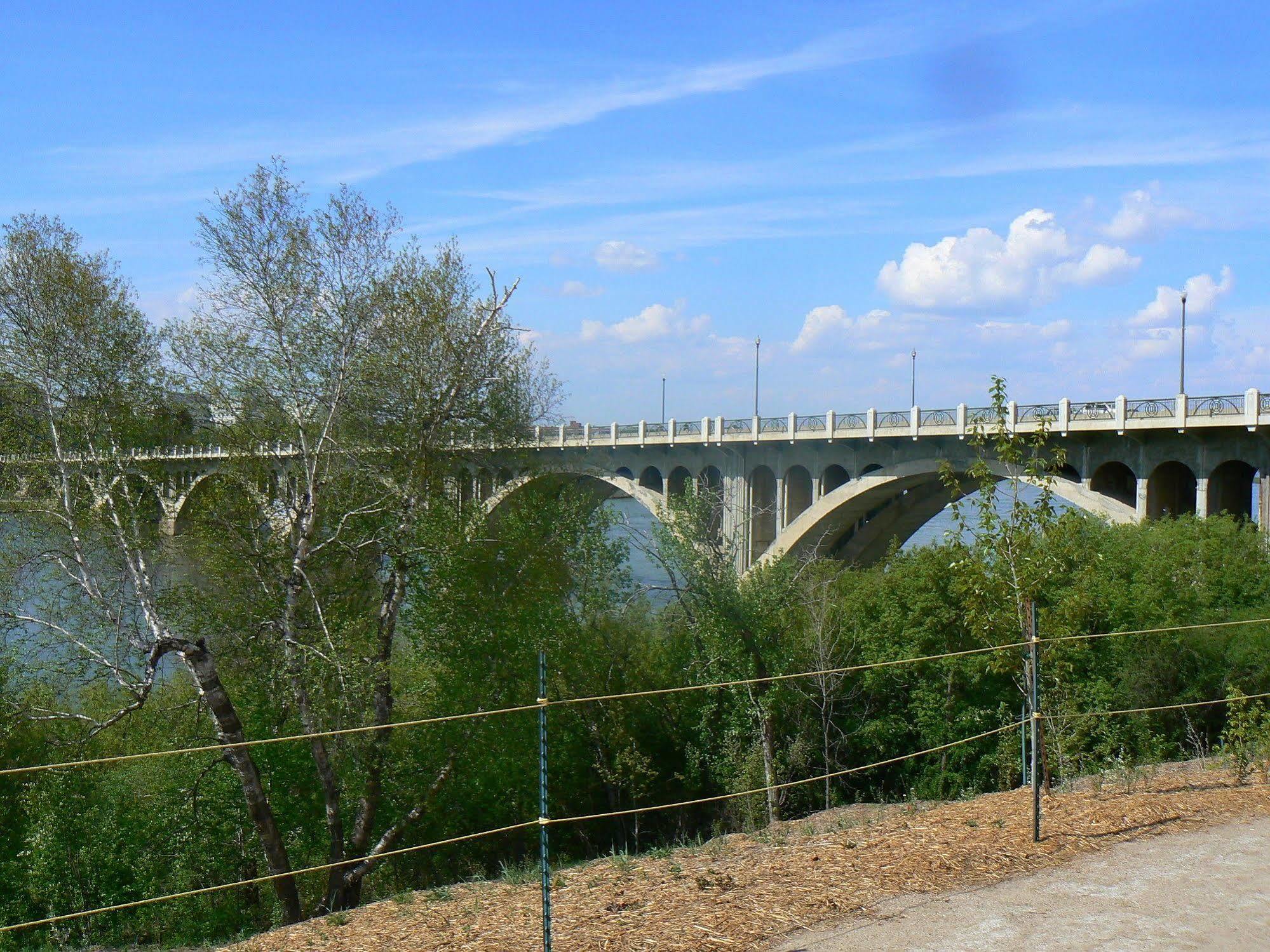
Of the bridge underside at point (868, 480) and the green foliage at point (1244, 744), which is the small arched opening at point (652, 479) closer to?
the bridge underside at point (868, 480)

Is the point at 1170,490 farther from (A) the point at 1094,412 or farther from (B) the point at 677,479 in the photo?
(B) the point at 677,479

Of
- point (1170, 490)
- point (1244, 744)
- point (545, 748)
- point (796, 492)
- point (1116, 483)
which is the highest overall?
point (1116, 483)

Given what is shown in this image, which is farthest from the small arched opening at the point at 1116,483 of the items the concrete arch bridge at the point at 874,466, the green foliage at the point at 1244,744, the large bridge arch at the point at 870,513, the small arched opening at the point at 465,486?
the green foliage at the point at 1244,744

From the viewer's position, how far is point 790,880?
7.41 meters

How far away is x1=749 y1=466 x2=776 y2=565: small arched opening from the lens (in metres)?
41.6

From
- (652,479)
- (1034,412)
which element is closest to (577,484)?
(1034,412)

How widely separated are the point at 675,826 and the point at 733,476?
18322 mm

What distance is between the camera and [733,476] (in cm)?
4181

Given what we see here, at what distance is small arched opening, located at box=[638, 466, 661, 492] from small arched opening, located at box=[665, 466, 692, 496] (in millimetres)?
1443

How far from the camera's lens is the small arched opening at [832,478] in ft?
128

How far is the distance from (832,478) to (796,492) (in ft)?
6.23

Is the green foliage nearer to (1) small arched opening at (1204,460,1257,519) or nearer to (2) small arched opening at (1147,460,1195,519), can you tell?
(1) small arched opening at (1204,460,1257,519)

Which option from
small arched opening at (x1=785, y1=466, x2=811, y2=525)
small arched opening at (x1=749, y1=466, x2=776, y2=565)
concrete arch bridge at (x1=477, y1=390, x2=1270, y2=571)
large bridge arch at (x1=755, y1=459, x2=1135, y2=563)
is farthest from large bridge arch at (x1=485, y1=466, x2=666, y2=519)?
large bridge arch at (x1=755, y1=459, x2=1135, y2=563)

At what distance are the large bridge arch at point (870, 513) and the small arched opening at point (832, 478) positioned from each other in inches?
20.8
